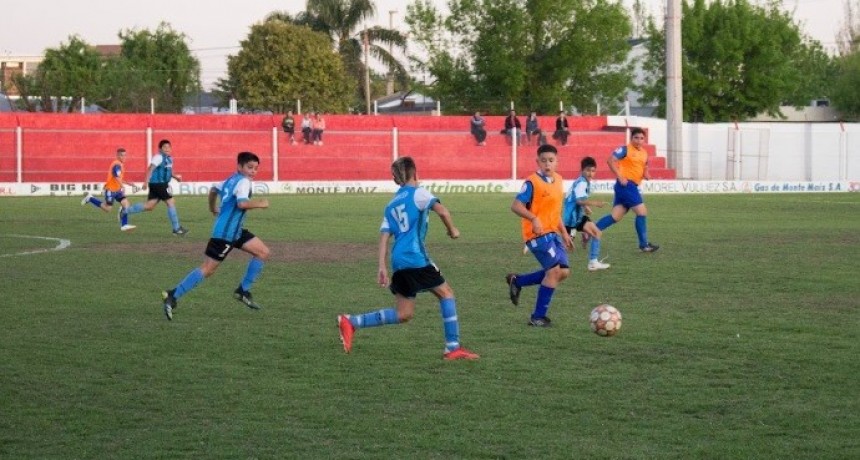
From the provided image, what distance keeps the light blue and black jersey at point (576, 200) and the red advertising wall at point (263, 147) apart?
1062 inches

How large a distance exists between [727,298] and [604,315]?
10.9 feet

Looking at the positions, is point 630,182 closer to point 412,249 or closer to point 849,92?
point 412,249

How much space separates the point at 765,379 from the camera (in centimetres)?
871

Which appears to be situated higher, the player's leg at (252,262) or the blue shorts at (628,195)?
the blue shorts at (628,195)

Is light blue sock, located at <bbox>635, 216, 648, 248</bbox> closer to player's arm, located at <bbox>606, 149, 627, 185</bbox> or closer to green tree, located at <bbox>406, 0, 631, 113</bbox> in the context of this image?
player's arm, located at <bbox>606, 149, 627, 185</bbox>

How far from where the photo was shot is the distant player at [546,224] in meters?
11.5

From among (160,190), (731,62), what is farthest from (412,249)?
(731,62)

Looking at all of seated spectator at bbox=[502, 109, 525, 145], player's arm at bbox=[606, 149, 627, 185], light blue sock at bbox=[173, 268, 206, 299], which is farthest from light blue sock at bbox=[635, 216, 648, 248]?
seated spectator at bbox=[502, 109, 525, 145]

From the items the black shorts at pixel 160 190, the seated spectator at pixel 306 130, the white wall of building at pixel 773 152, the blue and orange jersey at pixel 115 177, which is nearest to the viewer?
the black shorts at pixel 160 190

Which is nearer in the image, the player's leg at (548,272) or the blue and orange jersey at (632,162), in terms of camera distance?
the player's leg at (548,272)

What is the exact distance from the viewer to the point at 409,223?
31.5ft

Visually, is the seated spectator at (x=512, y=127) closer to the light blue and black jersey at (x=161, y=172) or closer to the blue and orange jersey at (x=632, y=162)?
the light blue and black jersey at (x=161, y=172)

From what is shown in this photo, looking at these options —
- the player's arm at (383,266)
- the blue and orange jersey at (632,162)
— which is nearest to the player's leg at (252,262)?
the player's arm at (383,266)

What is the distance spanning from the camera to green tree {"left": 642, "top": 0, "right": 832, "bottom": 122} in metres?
67.1
